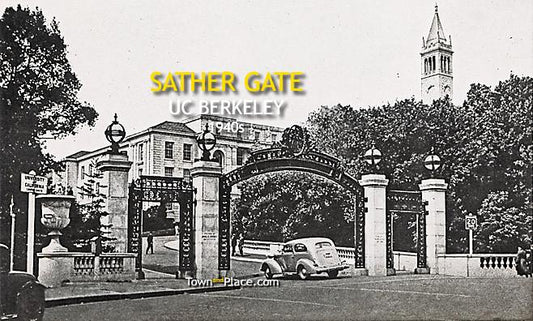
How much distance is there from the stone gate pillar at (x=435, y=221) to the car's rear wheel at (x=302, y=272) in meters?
4.69

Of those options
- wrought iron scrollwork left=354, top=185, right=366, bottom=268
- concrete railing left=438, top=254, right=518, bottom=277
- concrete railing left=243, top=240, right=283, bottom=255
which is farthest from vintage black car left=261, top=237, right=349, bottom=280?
concrete railing left=438, top=254, right=518, bottom=277

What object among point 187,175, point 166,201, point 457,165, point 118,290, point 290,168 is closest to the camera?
point 118,290

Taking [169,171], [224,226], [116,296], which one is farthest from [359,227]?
[116,296]

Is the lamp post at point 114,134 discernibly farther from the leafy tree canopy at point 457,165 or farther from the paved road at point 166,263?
the leafy tree canopy at point 457,165

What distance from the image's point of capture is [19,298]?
35.1 ft

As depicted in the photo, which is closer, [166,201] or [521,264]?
[166,201]

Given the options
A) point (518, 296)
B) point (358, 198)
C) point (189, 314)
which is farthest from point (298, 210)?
point (189, 314)

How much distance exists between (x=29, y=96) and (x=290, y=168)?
305 inches

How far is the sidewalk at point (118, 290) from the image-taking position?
13.4 meters

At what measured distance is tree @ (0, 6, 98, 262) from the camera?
19.1 m

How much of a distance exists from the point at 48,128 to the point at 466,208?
1652cm

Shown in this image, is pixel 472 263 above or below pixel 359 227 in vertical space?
below

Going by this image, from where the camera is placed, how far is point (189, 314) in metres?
11.9

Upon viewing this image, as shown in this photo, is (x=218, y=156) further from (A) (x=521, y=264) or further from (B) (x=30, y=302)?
(B) (x=30, y=302)
